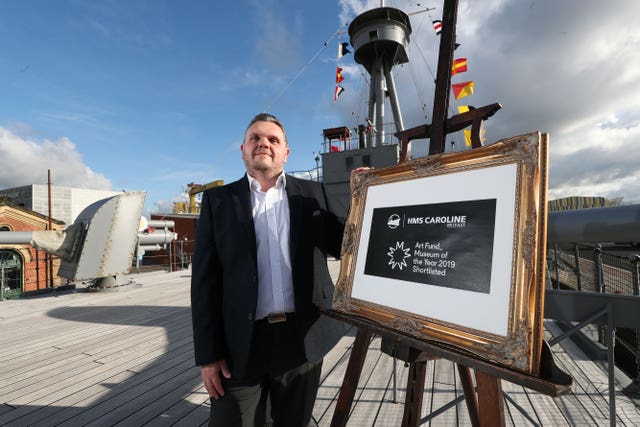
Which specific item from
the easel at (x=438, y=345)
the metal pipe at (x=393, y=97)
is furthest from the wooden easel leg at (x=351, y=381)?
the metal pipe at (x=393, y=97)

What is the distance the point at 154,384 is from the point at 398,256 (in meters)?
2.83

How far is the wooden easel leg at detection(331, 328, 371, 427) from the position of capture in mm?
1348

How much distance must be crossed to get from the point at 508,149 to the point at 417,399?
3.64 feet

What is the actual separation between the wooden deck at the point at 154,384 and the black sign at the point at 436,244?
1690 millimetres

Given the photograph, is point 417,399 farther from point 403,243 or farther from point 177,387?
point 177,387

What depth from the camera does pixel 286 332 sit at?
1.55 metres

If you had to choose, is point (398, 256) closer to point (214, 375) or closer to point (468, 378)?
point (468, 378)

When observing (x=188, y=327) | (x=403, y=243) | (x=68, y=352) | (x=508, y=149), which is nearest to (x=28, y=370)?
(x=68, y=352)

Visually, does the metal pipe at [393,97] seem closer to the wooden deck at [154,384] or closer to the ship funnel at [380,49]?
the ship funnel at [380,49]

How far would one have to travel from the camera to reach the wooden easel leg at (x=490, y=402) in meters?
0.90

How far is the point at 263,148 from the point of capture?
1604 mm

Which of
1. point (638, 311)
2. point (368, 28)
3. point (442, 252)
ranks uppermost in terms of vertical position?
point (368, 28)

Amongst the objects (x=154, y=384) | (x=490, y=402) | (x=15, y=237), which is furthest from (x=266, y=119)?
(x=15, y=237)

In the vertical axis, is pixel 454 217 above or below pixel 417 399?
above
